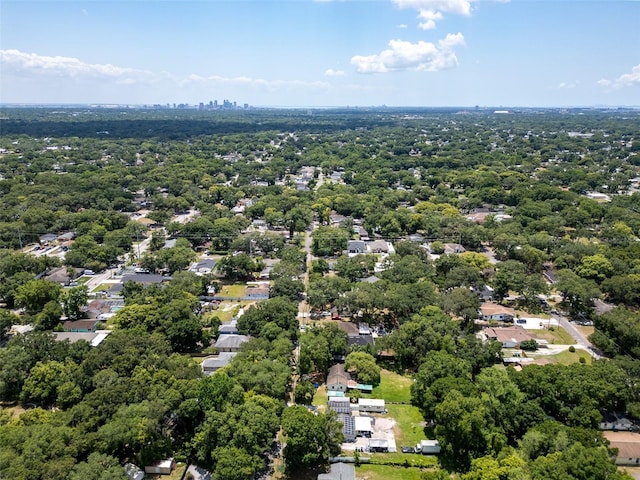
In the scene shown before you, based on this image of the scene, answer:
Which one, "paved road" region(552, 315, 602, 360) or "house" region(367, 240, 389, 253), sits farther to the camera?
"house" region(367, 240, 389, 253)

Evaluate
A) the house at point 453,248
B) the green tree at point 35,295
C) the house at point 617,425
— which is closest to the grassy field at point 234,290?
the green tree at point 35,295

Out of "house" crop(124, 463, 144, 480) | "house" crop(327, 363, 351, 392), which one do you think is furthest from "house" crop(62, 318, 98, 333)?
"house" crop(327, 363, 351, 392)

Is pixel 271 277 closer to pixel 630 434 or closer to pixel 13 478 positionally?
pixel 13 478

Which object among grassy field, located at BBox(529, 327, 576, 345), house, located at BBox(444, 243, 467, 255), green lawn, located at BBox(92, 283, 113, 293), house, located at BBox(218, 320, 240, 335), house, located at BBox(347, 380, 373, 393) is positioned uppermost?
house, located at BBox(444, 243, 467, 255)

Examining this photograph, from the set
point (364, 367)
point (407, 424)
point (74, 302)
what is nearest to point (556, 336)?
point (407, 424)

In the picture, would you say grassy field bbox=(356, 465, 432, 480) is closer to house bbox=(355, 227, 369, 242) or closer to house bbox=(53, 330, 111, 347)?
house bbox=(53, 330, 111, 347)

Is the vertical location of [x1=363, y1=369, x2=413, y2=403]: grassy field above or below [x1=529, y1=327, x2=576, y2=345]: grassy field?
below
